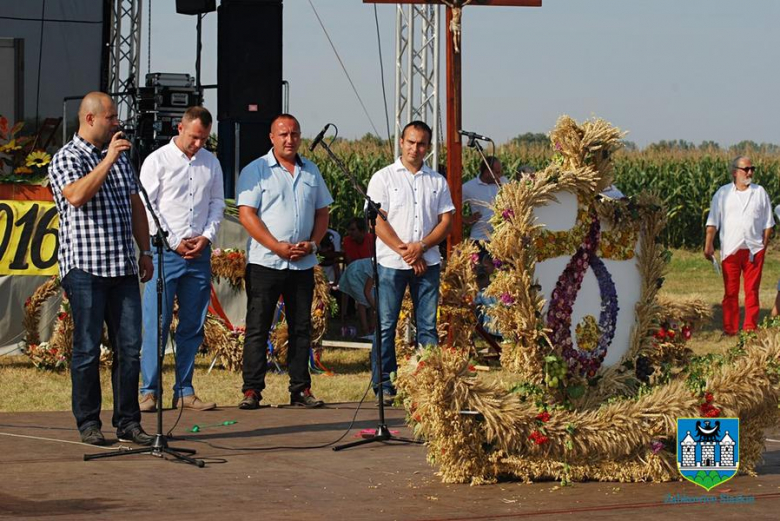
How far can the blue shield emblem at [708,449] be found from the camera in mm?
5930

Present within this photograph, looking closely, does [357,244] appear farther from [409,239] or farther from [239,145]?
[409,239]

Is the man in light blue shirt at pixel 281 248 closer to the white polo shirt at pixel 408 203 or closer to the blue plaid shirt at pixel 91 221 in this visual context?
the white polo shirt at pixel 408 203

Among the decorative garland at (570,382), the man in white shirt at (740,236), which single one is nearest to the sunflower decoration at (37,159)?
the decorative garland at (570,382)

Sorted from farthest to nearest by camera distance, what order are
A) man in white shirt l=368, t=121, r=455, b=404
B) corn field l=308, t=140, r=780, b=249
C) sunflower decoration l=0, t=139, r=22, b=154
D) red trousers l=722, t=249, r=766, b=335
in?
corn field l=308, t=140, r=780, b=249 < red trousers l=722, t=249, r=766, b=335 < sunflower decoration l=0, t=139, r=22, b=154 < man in white shirt l=368, t=121, r=455, b=404

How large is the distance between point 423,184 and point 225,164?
631 cm

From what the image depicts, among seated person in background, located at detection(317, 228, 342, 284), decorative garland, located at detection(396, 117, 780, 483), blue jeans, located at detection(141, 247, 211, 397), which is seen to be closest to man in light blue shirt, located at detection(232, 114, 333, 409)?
blue jeans, located at detection(141, 247, 211, 397)

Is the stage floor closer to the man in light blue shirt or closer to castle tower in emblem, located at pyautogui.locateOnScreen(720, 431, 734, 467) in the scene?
castle tower in emblem, located at pyautogui.locateOnScreen(720, 431, 734, 467)

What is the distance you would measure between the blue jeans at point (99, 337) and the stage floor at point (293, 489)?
0.81 ft

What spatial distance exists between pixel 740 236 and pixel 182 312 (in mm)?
7089

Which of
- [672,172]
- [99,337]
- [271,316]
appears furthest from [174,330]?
[672,172]

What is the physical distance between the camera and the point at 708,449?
605cm

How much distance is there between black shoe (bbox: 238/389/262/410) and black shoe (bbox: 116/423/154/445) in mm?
1426

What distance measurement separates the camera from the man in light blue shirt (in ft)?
26.7

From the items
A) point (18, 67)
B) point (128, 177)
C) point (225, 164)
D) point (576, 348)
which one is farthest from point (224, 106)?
point (576, 348)
